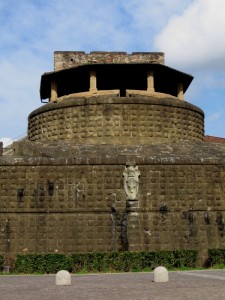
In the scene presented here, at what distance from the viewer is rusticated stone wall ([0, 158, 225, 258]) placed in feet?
56.8

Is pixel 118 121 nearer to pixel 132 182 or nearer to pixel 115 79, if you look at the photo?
pixel 132 182

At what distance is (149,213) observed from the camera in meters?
17.6

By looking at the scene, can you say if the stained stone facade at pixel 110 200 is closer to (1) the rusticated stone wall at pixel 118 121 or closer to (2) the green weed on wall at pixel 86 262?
(2) the green weed on wall at pixel 86 262

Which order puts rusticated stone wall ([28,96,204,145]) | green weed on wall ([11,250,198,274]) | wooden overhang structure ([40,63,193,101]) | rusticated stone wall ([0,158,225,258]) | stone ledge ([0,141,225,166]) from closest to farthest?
green weed on wall ([11,250,198,274]) < rusticated stone wall ([0,158,225,258]) < stone ledge ([0,141,225,166]) < rusticated stone wall ([28,96,204,145]) < wooden overhang structure ([40,63,193,101])

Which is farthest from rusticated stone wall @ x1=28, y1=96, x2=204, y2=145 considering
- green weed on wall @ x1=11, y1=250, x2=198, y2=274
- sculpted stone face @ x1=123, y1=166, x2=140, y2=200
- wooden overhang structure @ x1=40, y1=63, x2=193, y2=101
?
green weed on wall @ x1=11, y1=250, x2=198, y2=274

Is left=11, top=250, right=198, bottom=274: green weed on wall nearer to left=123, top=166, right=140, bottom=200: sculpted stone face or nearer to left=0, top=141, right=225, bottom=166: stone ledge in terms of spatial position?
left=123, top=166, right=140, bottom=200: sculpted stone face

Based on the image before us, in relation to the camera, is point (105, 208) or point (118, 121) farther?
point (118, 121)

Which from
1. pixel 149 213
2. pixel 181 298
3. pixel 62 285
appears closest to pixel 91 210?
pixel 149 213

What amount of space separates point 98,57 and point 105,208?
1251cm

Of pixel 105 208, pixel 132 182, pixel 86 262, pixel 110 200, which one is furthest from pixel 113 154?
pixel 86 262

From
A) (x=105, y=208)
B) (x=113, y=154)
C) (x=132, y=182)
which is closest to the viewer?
(x=132, y=182)

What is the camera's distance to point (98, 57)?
27.6 meters

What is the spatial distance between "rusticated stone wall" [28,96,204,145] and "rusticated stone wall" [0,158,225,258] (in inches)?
155

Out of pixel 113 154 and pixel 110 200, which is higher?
pixel 113 154
